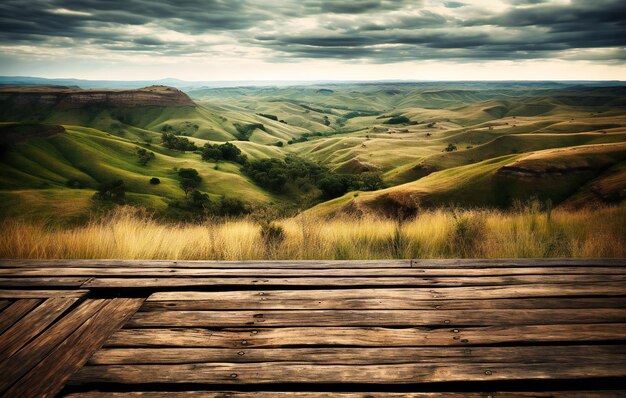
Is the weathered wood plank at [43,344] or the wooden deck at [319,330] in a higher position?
the wooden deck at [319,330]

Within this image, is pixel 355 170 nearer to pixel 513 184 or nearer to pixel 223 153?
pixel 223 153

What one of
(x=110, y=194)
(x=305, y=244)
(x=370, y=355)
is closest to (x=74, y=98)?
(x=110, y=194)

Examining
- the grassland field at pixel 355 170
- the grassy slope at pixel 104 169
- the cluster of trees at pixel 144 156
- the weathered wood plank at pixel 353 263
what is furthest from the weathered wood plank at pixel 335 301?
the cluster of trees at pixel 144 156

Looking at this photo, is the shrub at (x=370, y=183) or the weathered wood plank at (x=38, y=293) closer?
the weathered wood plank at (x=38, y=293)

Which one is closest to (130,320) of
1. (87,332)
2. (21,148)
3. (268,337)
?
(87,332)

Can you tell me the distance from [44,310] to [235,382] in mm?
2306

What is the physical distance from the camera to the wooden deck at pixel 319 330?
2.38 meters

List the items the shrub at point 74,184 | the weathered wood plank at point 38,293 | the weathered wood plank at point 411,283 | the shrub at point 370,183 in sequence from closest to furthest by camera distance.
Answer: the weathered wood plank at point 411,283 → the weathered wood plank at point 38,293 → the shrub at point 370,183 → the shrub at point 74,184

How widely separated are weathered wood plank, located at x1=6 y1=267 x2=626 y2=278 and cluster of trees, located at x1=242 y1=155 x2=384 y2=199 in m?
62.8

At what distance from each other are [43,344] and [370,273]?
9.96 ft

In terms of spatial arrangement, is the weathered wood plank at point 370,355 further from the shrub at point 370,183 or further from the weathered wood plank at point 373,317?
the shrub at point 370,183

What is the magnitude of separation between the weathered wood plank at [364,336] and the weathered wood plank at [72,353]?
0.21m

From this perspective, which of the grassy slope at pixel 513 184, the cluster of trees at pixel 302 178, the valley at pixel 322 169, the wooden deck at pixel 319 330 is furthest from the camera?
the cluster of trees at pixel 302 178

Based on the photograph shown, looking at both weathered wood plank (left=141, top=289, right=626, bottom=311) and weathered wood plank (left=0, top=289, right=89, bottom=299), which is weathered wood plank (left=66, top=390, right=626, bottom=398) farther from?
weathered wood plank (left=0, top=289, right=89, bottom=299)
